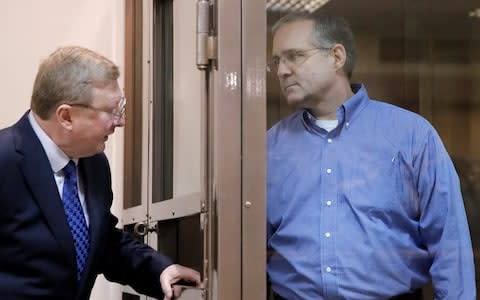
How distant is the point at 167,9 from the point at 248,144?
0.82m

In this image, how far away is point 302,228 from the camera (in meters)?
1.76

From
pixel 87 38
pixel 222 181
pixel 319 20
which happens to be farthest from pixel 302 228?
pixel 87 38

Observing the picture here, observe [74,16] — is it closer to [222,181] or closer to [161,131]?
[161,131]

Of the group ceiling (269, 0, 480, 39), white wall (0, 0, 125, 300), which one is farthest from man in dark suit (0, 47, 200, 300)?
white wall (0, 0, 125, 300)

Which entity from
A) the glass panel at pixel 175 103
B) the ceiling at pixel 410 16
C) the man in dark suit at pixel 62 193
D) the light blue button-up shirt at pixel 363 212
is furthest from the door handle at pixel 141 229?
the ceiling at pixel 410 16

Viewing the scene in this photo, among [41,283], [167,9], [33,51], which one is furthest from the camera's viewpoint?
[33,51]

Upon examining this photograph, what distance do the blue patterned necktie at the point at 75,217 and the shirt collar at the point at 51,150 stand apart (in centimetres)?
2

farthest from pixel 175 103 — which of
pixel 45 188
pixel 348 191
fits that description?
pixel 348 191

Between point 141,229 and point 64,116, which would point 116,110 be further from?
point 141,229

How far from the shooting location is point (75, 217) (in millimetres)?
2053

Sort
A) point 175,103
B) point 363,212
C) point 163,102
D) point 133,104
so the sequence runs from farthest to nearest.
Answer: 1. point 133,104
2. point 163,102
3. point 175,103
4. point 363,212

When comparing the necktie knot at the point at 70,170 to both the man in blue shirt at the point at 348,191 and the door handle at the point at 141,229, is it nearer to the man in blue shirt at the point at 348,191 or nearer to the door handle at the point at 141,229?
the door handle at the point at 141,229

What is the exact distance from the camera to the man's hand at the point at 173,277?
1.97 meters

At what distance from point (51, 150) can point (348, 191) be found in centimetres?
76
